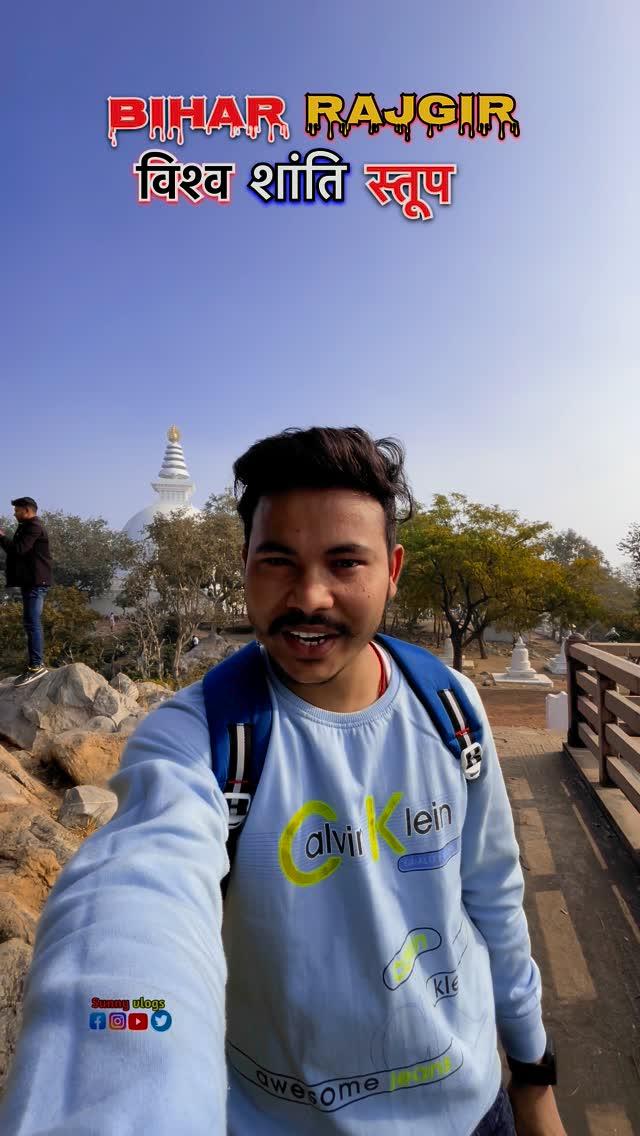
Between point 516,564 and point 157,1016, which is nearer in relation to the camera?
point 157,1016

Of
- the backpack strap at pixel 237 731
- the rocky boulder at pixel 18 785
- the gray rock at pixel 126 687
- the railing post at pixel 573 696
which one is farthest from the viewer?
the gray rock at pixel 126 687

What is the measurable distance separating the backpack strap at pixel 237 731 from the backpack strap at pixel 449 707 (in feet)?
0.86

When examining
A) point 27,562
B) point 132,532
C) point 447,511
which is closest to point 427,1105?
point 27,562

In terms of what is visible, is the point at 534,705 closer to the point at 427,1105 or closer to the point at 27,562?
the point at 27,562

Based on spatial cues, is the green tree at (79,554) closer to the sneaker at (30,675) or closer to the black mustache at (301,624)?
the sneaker at (30,675)

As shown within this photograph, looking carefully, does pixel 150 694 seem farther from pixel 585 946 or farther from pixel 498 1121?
pixel 498 1121

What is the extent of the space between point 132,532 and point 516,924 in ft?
102

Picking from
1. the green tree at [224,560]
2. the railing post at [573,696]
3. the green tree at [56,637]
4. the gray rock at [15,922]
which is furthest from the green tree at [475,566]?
the gray rock at [15,922]

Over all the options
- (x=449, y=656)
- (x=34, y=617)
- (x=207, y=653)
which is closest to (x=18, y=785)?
(x=34, y=617)

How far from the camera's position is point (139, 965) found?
1.82 feet

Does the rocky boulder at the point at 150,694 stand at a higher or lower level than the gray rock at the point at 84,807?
lower

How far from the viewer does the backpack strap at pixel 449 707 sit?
0.95m

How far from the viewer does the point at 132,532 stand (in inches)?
1200

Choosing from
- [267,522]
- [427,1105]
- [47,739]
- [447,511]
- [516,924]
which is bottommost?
[47,739]
